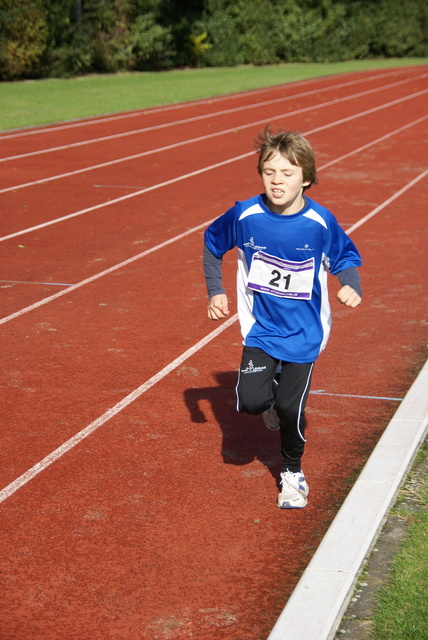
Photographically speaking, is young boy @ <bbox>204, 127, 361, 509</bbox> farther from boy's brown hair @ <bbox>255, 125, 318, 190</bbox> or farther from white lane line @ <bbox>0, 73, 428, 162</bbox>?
white lane line @ <bbox>0, 73, 428, 162</bbox>

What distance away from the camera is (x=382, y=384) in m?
6.50

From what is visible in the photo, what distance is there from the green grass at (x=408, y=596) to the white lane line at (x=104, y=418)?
199 centimetres

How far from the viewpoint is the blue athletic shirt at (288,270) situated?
14.7ft

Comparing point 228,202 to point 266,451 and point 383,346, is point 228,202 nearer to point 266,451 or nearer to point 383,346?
point 383,346

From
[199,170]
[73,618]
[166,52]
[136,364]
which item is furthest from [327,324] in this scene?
[166,52]

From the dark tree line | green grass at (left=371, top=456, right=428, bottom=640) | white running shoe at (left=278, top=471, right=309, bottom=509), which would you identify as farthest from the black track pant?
the dark tree line

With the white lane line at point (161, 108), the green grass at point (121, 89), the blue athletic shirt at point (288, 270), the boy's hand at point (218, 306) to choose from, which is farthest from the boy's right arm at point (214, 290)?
the green grass at point (121, 89)

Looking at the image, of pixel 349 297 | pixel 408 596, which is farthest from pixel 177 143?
pixel 408 596

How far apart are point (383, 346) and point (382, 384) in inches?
36.5

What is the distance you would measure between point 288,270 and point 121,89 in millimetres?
31167

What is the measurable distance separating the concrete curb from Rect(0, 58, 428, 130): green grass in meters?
18.3

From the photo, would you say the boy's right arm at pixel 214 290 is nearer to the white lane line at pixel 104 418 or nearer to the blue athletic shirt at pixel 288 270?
the blue athletic shirt at pixel 288 270

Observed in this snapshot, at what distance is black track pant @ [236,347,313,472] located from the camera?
4512mm

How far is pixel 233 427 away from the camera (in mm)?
5750
